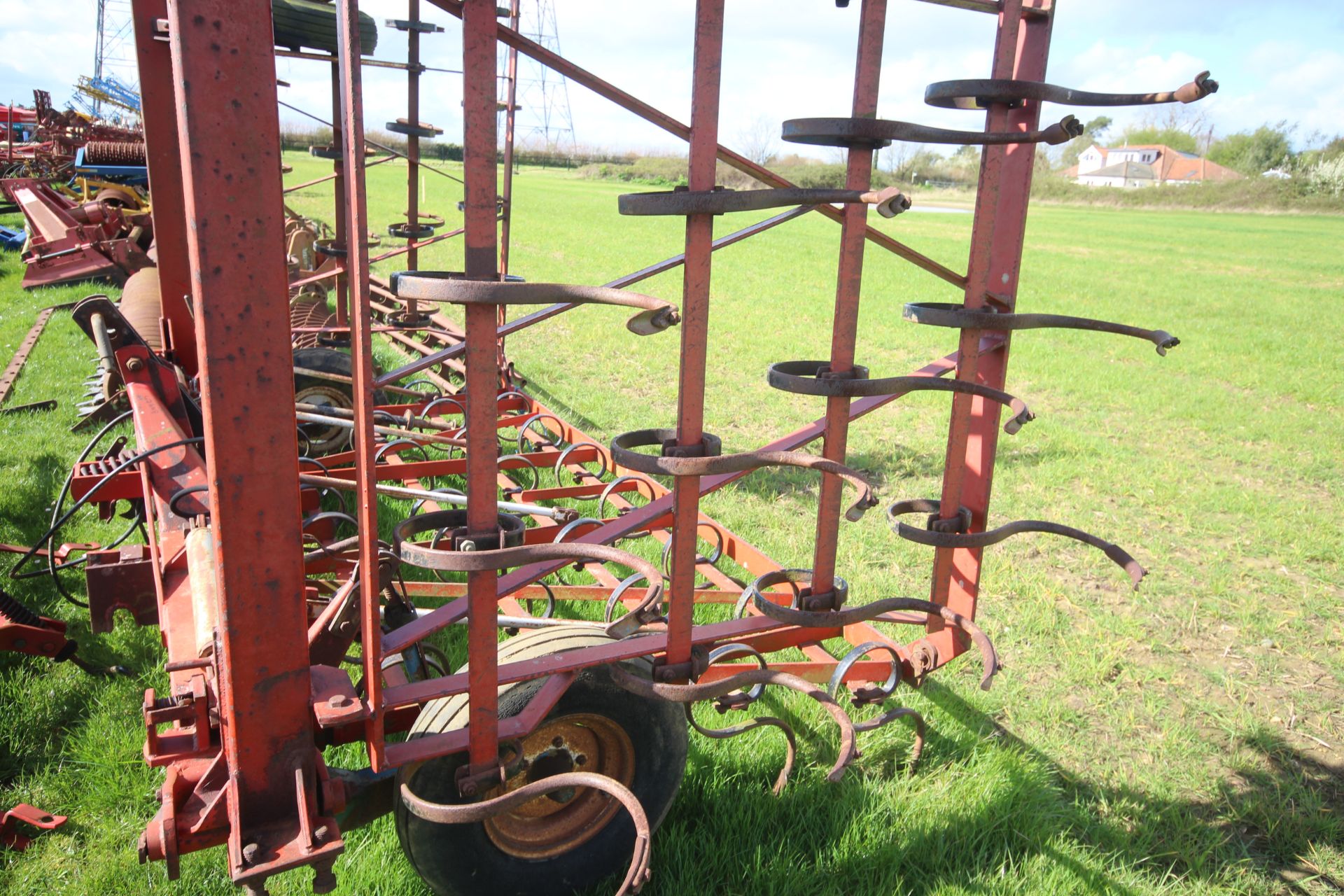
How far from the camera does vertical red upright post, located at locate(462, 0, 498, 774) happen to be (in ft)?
5.32

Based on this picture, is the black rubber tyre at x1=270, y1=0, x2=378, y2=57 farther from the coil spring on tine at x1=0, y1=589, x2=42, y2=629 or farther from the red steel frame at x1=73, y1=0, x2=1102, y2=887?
the red steel frame at x1=73, y1=0, x2=1102, y2=887

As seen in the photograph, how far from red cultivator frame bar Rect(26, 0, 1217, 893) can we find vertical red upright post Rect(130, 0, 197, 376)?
0.23 meters

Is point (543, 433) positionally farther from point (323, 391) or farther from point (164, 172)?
point (164, 172)

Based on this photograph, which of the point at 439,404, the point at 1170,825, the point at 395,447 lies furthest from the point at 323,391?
the point at 1170,825

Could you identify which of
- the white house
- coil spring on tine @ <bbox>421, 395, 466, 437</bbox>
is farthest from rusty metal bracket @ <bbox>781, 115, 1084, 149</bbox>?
the white house

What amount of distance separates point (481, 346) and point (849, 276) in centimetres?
96

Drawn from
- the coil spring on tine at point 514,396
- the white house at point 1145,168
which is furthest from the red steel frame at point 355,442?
the white house at point 1145,168

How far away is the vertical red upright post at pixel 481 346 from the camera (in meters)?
1.62

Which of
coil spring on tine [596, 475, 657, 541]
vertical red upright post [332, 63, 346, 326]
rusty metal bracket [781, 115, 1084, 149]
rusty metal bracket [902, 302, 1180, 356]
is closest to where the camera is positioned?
rusty metal bracket [781, 115, 1084, 149]

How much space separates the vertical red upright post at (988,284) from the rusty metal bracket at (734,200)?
455 mm

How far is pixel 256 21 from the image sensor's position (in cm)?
150

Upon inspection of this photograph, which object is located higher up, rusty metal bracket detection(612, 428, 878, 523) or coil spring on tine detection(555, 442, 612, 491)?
rusty metal bracket detection(612, 428, 878, 523)

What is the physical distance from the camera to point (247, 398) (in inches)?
63.8

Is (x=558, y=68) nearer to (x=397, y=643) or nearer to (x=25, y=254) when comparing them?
(x=397, y=643)
